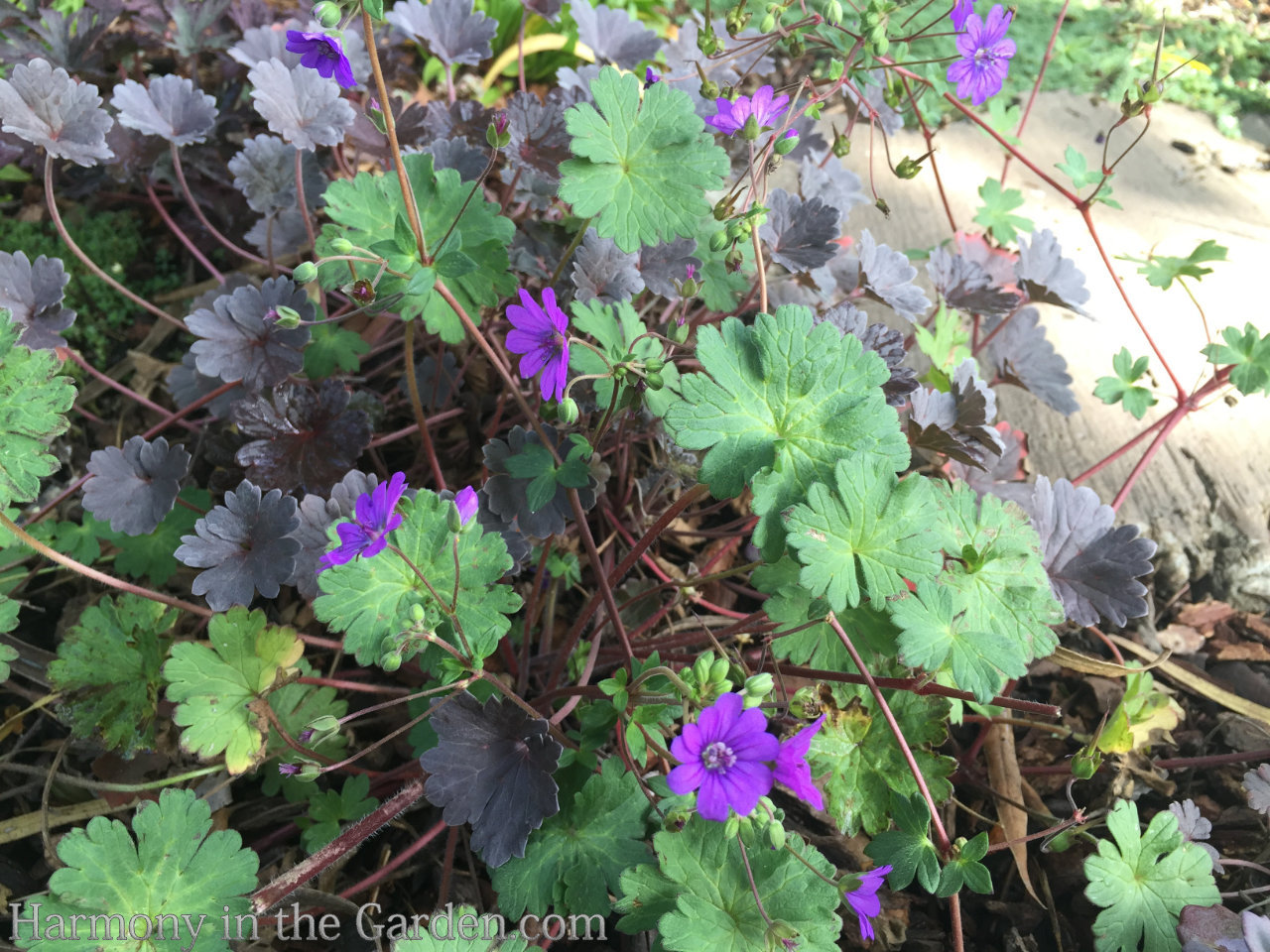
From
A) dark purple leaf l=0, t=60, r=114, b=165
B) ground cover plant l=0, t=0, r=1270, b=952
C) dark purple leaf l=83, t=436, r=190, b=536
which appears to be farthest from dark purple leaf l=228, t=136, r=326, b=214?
dark purple leaf l=83, t=436, r=190, b=536

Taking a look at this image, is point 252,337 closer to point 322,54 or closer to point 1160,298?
point 322,54

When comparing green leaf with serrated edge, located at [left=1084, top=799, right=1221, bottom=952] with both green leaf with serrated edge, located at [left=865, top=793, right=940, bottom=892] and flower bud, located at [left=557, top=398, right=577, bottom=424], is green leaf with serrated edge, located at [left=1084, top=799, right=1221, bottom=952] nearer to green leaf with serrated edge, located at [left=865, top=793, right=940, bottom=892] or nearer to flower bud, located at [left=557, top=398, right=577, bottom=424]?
green leaf with serrated edge, located at [left=865, top=793, right=940, bottom=892]

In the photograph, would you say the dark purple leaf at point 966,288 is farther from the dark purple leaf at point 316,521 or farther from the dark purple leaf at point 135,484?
the dark purple leaf at point 135,484

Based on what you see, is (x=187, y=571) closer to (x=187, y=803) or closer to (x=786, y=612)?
(x=187, y=803)

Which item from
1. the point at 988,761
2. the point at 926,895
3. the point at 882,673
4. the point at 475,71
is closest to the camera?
the point at 882,673

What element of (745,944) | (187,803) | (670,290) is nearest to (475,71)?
(670,290)

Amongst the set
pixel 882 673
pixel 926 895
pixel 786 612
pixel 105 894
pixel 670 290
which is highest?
pixel 670 290
